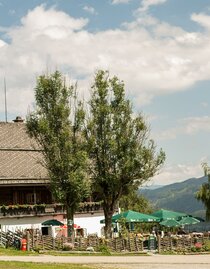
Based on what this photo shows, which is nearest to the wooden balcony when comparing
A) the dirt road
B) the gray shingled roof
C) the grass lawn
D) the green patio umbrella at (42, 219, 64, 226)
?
the gray shingled roof

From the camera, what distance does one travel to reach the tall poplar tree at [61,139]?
42.4 metres

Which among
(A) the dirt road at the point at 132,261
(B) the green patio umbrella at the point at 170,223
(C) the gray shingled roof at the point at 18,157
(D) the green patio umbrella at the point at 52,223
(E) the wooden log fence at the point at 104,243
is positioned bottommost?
(A) the dirt road at the point at 132,261

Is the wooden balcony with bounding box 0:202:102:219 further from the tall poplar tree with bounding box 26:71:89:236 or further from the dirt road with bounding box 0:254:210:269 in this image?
the dirt road with bounding box 0:254:210:269

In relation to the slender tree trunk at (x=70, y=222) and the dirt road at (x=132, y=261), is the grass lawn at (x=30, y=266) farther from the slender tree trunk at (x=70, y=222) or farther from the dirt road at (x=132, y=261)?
the slender tree trunk at (x=70, y=222)

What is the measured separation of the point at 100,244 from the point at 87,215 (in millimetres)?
13433

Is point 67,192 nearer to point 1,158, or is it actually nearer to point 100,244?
point 100,244

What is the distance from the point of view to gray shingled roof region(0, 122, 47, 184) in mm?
47594

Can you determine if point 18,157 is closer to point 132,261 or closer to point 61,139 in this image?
point 61,139

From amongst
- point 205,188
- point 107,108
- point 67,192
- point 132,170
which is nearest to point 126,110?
point 107,108

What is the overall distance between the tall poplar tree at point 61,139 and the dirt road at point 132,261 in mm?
9606

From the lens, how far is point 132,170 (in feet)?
144

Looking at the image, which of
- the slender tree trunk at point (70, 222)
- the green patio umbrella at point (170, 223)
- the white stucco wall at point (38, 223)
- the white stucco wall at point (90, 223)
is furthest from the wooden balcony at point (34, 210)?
the green patio umbrella at point (170, 223)

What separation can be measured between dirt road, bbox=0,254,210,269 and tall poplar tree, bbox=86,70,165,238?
410 inches

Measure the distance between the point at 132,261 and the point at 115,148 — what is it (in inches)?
550
